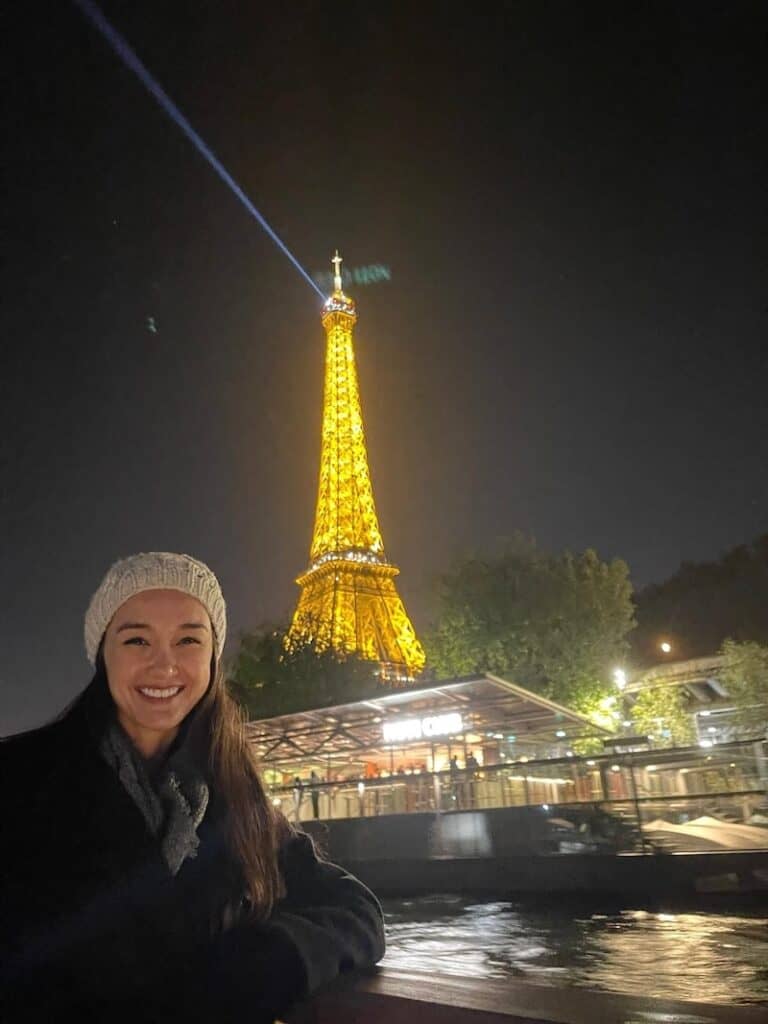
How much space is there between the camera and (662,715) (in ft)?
103

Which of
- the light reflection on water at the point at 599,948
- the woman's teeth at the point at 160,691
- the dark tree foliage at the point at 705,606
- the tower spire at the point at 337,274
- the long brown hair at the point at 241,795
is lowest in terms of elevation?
the light reflection on water at the point at 599,948

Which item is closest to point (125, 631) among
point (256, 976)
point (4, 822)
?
point (4, 822)

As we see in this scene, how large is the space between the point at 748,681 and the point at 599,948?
26.5 metres

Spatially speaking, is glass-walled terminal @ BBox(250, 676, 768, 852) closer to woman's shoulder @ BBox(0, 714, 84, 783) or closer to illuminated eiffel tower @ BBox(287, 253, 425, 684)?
woman's shoulder @ BBox(0, 714, 84, 783)

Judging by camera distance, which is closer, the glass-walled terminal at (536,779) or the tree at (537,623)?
the glass-walled terminal at (536,779)

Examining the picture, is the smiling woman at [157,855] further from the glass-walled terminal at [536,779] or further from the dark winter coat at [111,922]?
the glass-walled terminal at [536,779]

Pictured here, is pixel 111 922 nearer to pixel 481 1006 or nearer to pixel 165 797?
pixel 165 797

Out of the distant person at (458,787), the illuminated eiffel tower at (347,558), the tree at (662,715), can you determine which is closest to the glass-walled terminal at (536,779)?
the distant person at (458,787)

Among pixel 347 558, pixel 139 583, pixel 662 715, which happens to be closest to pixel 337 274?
pixel 347 558

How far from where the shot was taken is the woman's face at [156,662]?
6.70 ft

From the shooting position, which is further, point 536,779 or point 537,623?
point 537,623

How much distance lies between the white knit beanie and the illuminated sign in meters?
18.1

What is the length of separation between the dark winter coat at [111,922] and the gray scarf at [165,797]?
37 millimetres

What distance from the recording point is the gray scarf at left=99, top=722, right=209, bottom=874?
69.5 inches
